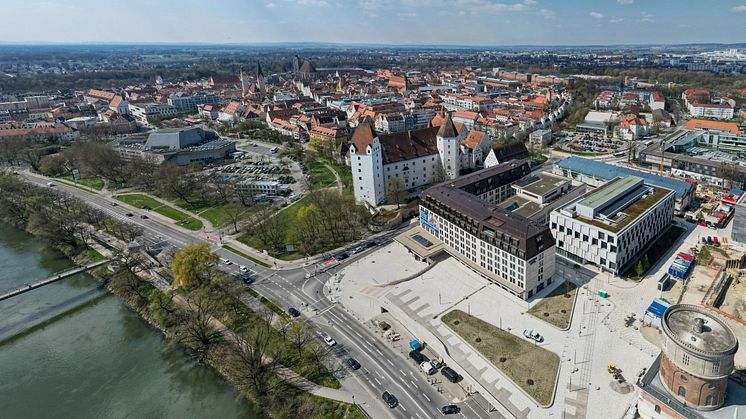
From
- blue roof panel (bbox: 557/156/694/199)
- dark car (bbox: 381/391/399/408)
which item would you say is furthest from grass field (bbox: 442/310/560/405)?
blue roof panel (bbox: 557/156/694/199)

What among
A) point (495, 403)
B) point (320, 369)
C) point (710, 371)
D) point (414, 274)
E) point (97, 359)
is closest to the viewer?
point (710, 371)

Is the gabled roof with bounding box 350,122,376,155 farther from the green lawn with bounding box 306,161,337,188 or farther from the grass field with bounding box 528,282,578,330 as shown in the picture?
the grass field with bounding box 528,282,578,330

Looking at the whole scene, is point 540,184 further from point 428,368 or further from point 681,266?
point 428,368

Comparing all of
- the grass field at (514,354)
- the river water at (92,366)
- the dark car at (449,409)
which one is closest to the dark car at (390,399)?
the dark car at (449,409)

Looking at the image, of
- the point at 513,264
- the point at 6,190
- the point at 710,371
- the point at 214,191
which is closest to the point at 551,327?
the point at 513,264

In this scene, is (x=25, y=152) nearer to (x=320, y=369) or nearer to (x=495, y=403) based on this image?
(x=320, y=369)

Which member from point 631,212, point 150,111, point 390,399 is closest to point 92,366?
point 390,399
